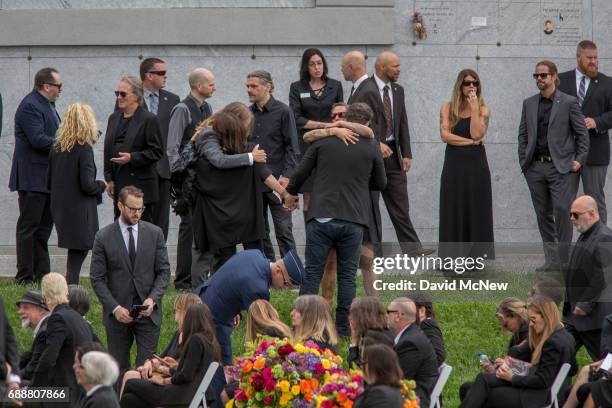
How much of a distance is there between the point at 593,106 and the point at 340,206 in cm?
478

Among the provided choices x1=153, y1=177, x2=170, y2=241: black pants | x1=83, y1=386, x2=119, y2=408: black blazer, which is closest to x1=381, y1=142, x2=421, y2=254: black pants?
x1=153, y1=177, x2=170, y2=241: black pants

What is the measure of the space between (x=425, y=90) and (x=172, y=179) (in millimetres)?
5811

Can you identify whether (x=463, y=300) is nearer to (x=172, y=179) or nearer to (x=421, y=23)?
(x=172, y=179)

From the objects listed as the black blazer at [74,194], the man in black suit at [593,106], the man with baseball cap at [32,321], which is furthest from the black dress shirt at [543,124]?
the man with baseball cap at [32,321]

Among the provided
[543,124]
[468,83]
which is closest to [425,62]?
[543,124]

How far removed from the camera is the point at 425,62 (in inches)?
734

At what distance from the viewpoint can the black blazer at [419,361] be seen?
11.1 m

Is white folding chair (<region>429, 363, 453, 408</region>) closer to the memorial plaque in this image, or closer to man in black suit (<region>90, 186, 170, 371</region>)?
man in black suit (<region>90, 186, 170, 371</region>)

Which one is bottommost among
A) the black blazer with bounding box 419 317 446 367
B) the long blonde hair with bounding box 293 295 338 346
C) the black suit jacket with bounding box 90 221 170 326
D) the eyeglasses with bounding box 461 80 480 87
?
the black blazer with bounding box 419 317 446 367

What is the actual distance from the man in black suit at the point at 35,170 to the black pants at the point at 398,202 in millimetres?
3430

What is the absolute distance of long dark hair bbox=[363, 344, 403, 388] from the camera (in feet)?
29.9

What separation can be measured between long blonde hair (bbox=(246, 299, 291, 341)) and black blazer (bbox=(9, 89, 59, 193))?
4.19m

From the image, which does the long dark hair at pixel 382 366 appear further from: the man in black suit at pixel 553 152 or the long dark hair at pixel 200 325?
the man in black suit at pixel 553 152

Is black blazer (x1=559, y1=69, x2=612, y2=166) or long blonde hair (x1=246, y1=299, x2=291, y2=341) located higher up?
black blazer (x1=559, y1=69, x2=612, y2=166)
